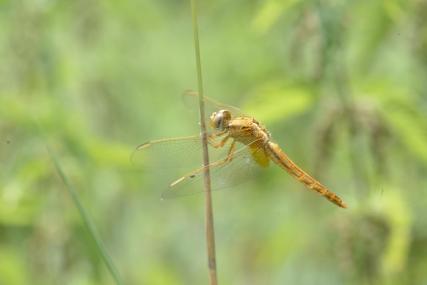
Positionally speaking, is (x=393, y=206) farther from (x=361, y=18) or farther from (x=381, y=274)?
(x=361, y=18)

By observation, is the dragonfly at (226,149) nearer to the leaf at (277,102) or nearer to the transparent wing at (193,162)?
the transparent wing at (193,162)

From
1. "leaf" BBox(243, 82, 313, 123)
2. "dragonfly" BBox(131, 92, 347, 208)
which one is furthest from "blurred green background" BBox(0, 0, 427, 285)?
"dragonfly" BBox(131, 92, 347, 208)

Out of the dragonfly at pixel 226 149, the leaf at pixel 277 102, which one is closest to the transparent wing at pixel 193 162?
the dragonfly at pixel 226 149

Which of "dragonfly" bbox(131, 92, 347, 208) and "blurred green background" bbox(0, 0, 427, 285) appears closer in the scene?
"dragonfly" bbox(131, 92, 347, 208)

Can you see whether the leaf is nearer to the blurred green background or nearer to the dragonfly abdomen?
the blurred green background

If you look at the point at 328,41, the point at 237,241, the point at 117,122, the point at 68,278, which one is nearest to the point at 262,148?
the point at 328,41

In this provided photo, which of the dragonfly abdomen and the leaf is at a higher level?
the leaf

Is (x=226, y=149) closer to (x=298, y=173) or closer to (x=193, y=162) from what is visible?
(x=193, y=162)
